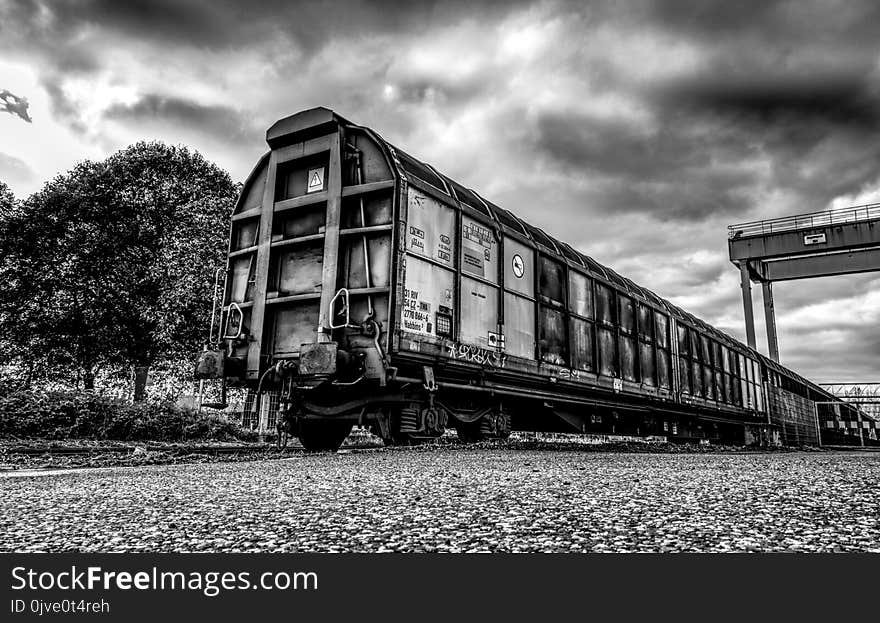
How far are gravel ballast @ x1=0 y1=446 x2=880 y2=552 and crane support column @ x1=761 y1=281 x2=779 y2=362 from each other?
96.3 feet

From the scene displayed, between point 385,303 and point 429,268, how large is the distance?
912mm

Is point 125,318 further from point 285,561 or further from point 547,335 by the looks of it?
point 285,561

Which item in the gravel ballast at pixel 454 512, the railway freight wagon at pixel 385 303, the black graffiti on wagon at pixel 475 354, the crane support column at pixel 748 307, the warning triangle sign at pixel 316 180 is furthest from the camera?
the crane support column at pixel 748 307

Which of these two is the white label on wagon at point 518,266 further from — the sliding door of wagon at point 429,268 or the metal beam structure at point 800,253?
the metal beam structure at point 800,253

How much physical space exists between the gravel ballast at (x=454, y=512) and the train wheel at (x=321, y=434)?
4384 millimetres

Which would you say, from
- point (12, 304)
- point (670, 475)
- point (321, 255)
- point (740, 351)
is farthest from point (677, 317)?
point (12, 304)

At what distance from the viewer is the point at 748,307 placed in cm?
3128

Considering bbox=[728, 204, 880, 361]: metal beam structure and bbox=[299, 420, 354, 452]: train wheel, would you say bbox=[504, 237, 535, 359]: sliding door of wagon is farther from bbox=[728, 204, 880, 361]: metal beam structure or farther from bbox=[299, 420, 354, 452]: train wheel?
bbox=[728, 204, 880, 361]: metal beam structure

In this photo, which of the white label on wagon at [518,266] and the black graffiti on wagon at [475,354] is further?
the white label on wagon at [518,266]

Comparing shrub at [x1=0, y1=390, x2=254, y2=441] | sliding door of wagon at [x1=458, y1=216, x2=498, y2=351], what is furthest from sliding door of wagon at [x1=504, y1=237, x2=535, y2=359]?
shrub at [x1=0, y1=390, x2=254, y2=441]

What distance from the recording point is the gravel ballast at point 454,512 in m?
2.39

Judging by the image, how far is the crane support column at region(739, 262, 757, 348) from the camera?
99.4ft

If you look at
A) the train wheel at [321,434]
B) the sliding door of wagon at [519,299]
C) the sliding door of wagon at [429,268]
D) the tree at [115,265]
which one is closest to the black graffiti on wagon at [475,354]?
the sliding door of wagon at [429,268]

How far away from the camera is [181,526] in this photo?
2.80 metres
